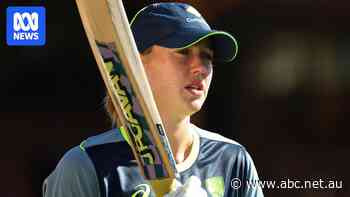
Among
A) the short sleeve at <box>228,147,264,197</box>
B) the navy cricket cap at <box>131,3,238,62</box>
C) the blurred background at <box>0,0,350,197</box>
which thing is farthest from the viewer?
the blurred background at <box>0,0,350,197</box>

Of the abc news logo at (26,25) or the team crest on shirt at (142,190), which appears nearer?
the team crest on shirt at (142,190)

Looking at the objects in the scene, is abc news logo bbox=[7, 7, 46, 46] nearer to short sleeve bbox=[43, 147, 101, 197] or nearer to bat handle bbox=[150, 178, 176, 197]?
short sleeve bbox=[43, 147, 101, 197]

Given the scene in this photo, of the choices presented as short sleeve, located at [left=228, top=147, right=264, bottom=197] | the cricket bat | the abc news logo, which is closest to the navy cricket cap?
the cricket bat

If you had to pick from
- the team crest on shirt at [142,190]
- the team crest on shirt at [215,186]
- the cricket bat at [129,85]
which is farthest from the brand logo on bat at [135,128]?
the team crest on shirt at [215,186]

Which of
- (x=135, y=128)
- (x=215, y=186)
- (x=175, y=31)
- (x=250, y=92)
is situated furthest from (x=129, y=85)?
(x=250, y=92)

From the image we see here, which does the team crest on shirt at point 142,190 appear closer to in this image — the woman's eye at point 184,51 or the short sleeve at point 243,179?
the short sleeve at point 243,179

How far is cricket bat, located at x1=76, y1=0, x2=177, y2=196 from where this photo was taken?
1.82m

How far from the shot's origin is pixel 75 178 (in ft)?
6.48

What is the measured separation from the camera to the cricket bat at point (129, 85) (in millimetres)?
1819

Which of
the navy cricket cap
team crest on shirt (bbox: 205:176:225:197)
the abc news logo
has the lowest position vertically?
team crest on shirt (bbox: 205:176:225:197)

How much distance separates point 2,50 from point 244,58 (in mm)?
1111

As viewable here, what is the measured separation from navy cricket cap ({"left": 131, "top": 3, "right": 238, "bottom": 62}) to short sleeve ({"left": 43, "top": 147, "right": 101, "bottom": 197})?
0.34 metres

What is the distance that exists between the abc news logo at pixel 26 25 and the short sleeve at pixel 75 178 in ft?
5.49

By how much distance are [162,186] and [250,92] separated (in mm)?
1716
